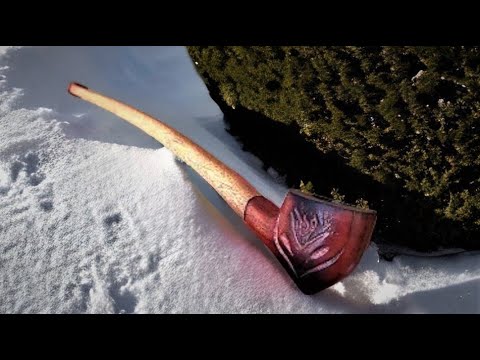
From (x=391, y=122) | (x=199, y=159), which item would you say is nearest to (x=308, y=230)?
(x=391, y=122)

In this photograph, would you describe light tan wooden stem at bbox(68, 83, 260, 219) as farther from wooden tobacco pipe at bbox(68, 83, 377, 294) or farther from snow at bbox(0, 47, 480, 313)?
snow at bbox(0, 47, 480, 313)

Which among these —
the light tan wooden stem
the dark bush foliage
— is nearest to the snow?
the light tan wooden stem

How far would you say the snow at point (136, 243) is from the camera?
2.19 metres

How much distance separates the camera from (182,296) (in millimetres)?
2191

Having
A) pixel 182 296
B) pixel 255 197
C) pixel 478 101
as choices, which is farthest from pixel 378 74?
pixel 182 296

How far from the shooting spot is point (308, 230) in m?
2.16

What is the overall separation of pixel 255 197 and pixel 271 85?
3.32 feet

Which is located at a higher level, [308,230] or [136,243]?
[308,230]

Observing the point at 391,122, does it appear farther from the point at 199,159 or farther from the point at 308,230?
the point at 199,159

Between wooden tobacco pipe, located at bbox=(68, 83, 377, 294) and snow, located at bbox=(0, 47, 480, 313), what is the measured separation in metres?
0.21

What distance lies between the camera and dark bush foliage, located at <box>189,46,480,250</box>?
2135mm

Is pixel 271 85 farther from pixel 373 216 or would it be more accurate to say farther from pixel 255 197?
pixel 373 216

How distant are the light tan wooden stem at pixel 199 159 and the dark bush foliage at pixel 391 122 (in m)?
0.70

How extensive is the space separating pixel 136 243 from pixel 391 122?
1700 millimetres
